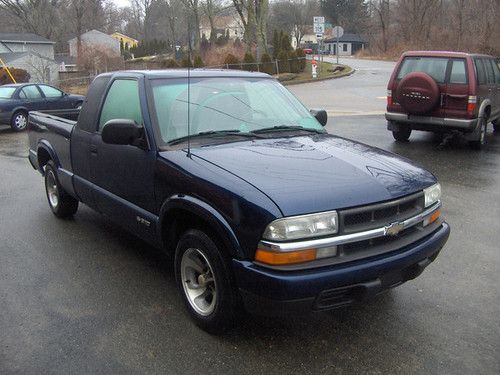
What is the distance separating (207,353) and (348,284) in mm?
1008

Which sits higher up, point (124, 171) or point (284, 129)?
point (284, 129)

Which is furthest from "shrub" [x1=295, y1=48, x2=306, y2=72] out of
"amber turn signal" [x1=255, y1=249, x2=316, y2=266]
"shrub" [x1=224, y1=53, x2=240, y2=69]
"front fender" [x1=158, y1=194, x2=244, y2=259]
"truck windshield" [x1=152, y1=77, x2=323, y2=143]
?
"amber turn signal" [x1=255, y1=249, x2=316, y2=266]

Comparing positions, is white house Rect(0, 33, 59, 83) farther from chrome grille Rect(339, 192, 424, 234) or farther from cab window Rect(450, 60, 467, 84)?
chrome grille Rect(339, 192, 424, 234)

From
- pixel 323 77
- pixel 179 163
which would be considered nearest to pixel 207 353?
pixel 179 163

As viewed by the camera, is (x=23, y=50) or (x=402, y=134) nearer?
(x=402, y=134)

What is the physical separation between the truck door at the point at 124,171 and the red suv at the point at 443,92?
669 centimetres

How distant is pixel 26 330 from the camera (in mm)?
3496

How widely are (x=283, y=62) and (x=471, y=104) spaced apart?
81.8ft

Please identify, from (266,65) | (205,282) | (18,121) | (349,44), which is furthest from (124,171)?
(349,44)

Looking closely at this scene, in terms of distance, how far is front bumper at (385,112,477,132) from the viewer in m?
9.56

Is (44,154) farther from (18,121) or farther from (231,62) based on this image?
(231,62)

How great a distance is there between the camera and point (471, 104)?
9469 mm

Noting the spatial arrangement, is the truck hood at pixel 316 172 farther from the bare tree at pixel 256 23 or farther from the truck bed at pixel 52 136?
the bare tree at pixel 256 23

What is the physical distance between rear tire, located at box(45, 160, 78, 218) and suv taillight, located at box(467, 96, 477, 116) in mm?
7300
